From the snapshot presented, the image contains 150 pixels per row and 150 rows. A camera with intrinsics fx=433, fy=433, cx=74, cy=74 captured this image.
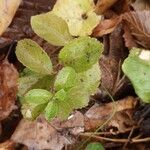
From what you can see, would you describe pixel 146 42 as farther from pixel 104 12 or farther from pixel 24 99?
pixel 24 99

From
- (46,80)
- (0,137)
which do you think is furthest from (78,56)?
(0,137)

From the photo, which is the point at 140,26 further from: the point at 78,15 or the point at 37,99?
the point at 37,99

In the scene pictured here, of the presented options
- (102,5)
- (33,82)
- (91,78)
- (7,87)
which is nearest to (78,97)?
(91,78)

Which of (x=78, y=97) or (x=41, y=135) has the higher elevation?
(x=78, y=97)

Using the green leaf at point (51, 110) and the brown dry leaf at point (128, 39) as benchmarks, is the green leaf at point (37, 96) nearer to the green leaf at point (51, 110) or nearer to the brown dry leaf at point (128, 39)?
the green leaf at point (51, 110)

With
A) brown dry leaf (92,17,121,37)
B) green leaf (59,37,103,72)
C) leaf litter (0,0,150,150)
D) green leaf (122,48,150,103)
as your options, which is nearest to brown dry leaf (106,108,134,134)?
leaf litter (0,0,150,150)

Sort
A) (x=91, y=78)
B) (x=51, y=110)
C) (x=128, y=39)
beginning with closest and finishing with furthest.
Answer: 1. (x=51, y=110)
2. (x=91, y=78)
3. (x=128, y=39)

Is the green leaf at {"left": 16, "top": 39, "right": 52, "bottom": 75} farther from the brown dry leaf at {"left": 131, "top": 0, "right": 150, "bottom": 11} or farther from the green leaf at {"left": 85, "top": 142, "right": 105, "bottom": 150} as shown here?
the brown dry leaf at {"left": 131, "top": 0, "right": 150, "bottom": 11}

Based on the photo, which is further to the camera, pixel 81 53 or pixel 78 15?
pixel 78 15
